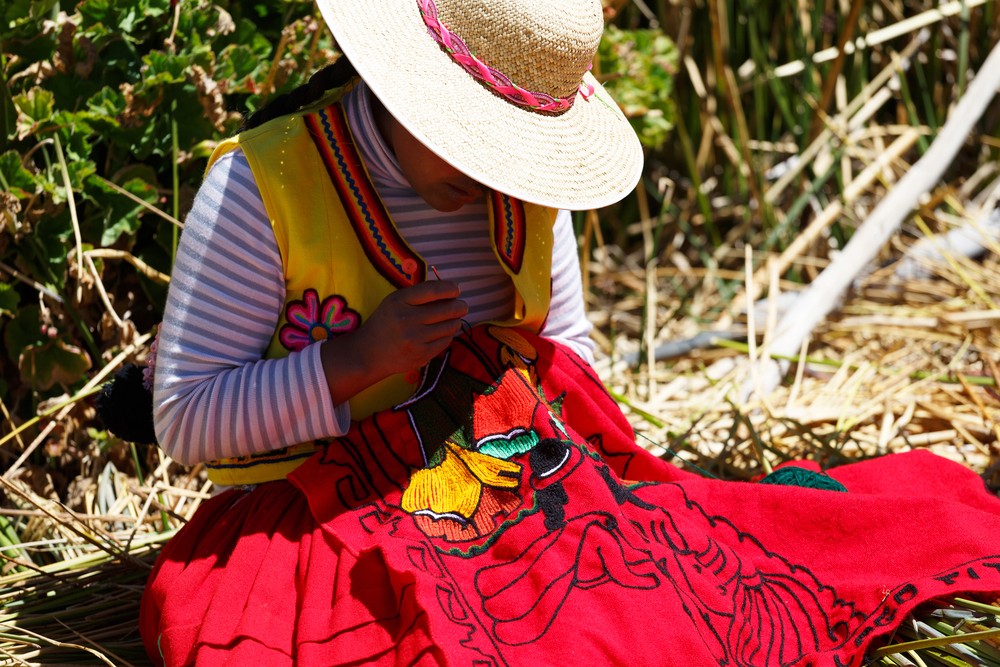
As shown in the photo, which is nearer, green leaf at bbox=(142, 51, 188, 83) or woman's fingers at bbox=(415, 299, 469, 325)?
woman's fingers at bbox=(415, 299, 469, 325)

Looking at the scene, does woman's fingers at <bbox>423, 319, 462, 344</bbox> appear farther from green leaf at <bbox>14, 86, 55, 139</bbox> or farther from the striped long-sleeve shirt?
green leaf at <bbox>14, 86, 55, 139</bbox>

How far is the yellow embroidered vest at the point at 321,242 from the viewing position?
3.68 ft

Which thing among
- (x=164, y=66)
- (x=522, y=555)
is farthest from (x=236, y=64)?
(x=522, y=555)

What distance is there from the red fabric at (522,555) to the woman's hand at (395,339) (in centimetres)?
10

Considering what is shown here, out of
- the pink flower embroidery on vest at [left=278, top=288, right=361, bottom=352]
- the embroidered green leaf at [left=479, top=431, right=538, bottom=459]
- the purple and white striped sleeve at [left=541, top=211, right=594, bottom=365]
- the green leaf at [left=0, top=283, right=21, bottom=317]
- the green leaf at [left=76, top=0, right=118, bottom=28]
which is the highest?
the green leaf at [left=76, top=0, right=118, bottom=28]

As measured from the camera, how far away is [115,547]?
1517 millimetres

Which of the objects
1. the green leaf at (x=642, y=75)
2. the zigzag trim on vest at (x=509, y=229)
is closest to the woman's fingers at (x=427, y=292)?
the zigzag trim on vest at (x=509, y=229)

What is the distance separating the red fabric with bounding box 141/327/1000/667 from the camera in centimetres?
101

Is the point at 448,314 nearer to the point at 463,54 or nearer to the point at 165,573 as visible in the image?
the point at 463,54

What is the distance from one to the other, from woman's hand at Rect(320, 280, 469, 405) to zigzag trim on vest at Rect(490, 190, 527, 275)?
0.19 metres

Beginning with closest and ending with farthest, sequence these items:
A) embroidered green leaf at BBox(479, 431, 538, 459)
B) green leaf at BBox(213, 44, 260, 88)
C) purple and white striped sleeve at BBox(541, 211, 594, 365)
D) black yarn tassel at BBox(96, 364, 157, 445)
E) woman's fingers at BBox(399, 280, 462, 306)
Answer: woman's fingers at BBox(399, 280, 462, 306), embroidered green leaf at BBox(479, 431, 538, 459), black yarn tassel at BBox(96, 364, 157, 445), purple and white striped sleeve at BBox(541, 211, 594, 365), green leaf at BBox(213, 44, 260, 88)

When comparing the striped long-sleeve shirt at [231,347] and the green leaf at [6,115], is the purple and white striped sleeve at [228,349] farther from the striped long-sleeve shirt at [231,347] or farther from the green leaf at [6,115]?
the green leaf at [6,115]

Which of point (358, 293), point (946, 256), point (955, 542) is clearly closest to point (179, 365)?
point (358, 293)

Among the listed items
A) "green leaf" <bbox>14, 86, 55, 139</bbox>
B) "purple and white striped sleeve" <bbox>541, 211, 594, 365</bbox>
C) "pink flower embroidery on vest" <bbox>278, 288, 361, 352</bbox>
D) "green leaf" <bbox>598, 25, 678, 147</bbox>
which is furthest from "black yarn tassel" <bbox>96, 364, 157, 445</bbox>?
"green leaf" <bbox>598, 25, 678, 147</bbox>
